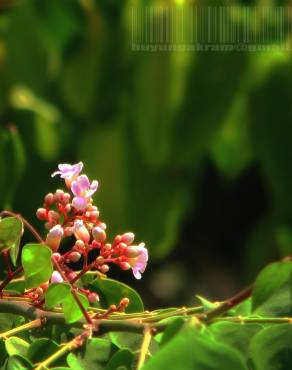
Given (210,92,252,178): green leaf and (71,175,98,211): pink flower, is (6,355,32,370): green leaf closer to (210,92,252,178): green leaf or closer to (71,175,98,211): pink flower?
(71,175,98,211): pink flower

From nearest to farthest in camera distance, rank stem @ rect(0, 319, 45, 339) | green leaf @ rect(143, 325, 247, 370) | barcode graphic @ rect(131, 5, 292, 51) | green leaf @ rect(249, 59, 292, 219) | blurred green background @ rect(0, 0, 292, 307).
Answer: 1. green leaf @ rect(143, 325, 247, 370)
2. stem @ rect(0, 319, 45, 339)
3. barcode graphic @ rect(131, 5, 292, 51)
4. blurred green background @ rect(0, 0, 292, 307)
5. green leaf @ rect(249, 59, 292, 219)

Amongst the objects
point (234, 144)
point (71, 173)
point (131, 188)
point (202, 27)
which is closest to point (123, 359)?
point (71, 173)

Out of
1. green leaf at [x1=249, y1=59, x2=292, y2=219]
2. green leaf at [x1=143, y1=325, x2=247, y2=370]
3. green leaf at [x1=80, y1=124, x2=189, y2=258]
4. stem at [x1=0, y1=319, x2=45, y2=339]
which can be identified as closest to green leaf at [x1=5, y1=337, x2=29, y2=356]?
stem at [x1=0, y1=319, x2=45, y2=339]

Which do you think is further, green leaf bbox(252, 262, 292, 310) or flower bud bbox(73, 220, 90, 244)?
flower bud bbox(73, 220, 90, 244)

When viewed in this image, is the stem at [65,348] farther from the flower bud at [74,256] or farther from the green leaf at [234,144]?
the green leaf at [234,144]

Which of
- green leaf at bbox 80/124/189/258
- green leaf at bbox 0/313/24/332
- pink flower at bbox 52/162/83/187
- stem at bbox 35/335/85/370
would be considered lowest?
green leaf at bbox 80/124/189/258

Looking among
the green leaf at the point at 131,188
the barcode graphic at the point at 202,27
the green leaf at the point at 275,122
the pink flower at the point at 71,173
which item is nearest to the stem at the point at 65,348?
Answer: the pink flower at the point at 71,173

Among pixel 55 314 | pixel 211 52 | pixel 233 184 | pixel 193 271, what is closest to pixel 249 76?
pixel 211 52

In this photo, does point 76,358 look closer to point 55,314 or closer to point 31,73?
point 55,314
